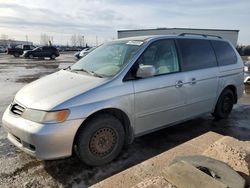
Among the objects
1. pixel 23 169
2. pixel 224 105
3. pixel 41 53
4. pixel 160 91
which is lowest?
pixel 41 53

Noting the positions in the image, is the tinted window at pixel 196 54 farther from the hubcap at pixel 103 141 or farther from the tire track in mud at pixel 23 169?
the tire track in mud at pixel 23 169

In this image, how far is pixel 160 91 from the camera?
3867mm

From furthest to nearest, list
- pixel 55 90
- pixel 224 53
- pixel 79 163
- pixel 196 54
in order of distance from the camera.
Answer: pixel 224 53, pixel 196 54, pixel 79 163, pixel 55 90

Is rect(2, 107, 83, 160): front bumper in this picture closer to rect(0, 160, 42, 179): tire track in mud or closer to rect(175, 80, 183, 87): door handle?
rect(0, 160, 42, 179): tire track in mud

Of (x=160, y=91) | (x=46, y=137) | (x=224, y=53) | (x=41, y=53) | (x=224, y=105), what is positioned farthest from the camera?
(x=41, y=53)

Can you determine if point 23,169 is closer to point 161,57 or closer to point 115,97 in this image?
point 115,97

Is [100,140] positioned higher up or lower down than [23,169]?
higher up

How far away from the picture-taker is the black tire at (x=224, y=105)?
17.3 feet

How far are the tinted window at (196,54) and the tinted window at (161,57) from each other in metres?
0.20

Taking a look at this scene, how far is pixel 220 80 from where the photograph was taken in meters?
5.00

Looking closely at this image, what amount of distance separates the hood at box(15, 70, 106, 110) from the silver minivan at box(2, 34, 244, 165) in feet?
0.04

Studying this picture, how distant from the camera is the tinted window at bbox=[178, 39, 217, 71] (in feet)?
14.3

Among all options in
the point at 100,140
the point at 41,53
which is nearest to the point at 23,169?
the point at 100,140

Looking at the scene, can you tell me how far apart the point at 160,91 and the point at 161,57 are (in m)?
0.59
